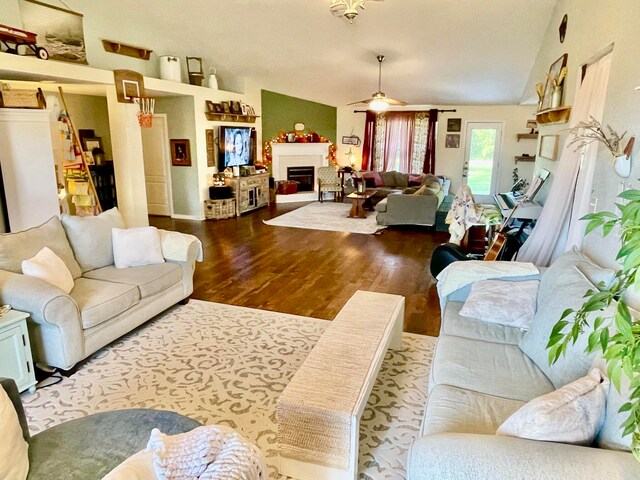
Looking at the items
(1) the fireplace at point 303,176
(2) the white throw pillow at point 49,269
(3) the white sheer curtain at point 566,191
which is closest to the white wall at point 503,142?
(1) the fireplace at point 303,176

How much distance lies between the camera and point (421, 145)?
10.9 metres

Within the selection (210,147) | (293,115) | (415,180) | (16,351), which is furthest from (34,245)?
(415,180)

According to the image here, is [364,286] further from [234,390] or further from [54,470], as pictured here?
[54,470]

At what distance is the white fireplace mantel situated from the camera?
1049 cm

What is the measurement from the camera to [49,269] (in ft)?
9.88

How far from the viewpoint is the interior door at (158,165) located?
826cm

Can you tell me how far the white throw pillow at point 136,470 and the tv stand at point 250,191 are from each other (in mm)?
7711

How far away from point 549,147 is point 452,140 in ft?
18.9

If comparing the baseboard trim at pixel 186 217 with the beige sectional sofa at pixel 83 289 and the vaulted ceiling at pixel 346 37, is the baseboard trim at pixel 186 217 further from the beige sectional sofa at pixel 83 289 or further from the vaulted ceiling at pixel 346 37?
the beige sectional sofa at pixel 83 289

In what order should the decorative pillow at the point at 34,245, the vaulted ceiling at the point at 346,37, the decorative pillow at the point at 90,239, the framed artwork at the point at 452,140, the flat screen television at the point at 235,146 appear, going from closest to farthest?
1. the decorative pillow at the point at 34,245
2. the decorative pillow at the point at 90,239
3. the vaulted ceiling at the point at 346,37
4. the flat screen television at the point at 235,146
5. the framed artwork at the point at 452,140

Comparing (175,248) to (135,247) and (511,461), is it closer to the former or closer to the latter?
(135,247)

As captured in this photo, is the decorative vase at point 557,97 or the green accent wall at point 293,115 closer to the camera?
the decorative vase at point 557,97

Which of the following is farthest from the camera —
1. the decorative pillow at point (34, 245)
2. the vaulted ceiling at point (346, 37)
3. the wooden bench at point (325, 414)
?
the vaulted ceiling at point (346, 37)

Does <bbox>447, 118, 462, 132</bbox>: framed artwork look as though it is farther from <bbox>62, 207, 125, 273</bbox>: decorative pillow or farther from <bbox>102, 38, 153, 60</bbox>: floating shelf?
<bbox>62, 207, 125, 273</bbox>: decorative pillow
